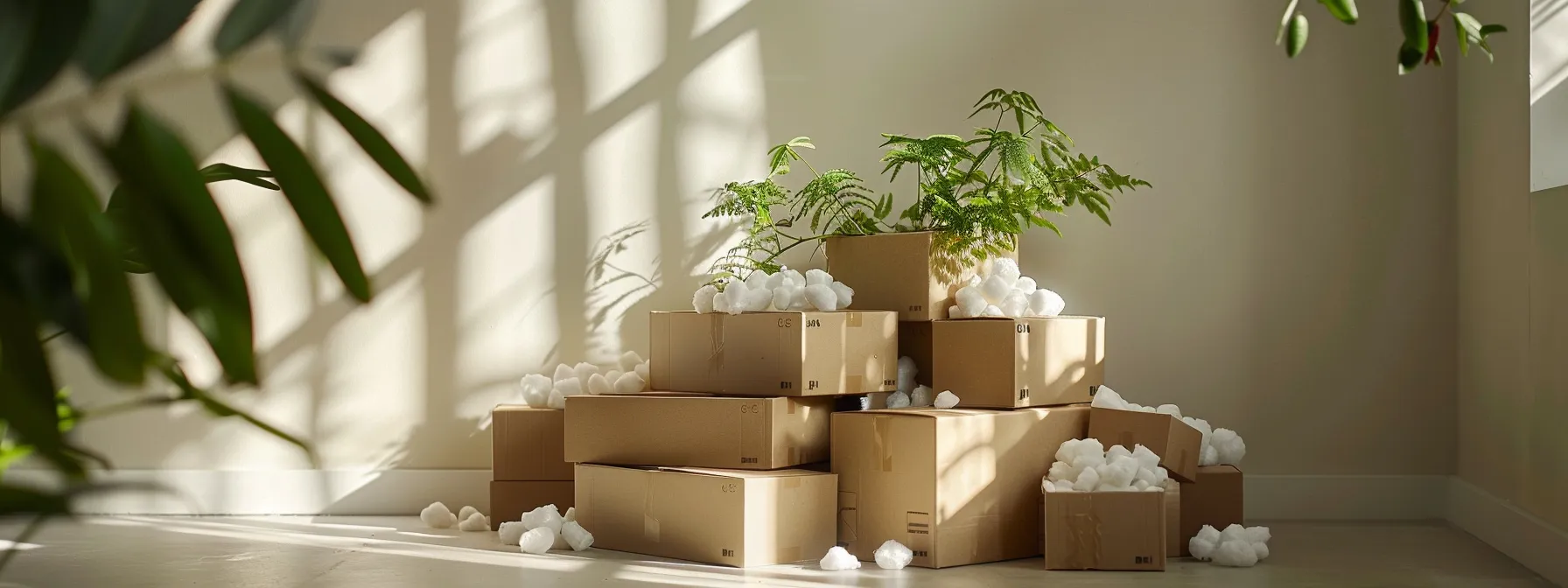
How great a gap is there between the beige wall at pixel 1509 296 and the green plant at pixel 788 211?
167cm

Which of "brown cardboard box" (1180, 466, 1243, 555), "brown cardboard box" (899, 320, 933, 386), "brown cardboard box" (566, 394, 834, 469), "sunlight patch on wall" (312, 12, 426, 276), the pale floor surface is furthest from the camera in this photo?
"sunlight patch on wall" (312, 12, 426, 276)

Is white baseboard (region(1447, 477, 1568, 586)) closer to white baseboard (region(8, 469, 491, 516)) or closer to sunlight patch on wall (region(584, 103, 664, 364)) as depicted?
sunlight patch on wall (region(584, 103, 664, 364))

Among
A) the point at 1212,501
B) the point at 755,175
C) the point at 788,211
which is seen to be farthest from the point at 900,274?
the point at 1212,501

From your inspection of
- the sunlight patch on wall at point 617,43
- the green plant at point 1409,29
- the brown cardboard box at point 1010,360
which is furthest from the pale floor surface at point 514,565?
the green plant at point 1409,29

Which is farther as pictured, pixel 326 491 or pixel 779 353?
pixel 326 491

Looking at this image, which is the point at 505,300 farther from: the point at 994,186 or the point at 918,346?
the point at 994,186

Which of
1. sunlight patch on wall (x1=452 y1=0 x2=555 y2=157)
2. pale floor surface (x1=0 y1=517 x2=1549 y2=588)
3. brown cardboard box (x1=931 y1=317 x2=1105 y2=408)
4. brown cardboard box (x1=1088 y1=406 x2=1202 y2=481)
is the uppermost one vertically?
sunlight patch on wall (x1=452 y1=0 x2=555 y2=157)

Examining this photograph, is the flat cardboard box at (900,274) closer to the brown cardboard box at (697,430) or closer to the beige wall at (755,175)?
the brown cardboard box at (697,430)

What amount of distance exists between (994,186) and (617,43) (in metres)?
1.34

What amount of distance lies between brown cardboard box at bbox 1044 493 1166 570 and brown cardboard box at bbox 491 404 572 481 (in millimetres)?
1400

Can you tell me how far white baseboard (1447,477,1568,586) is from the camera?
8.92 feet

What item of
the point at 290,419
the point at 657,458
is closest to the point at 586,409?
the point at 657,458

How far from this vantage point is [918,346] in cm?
324

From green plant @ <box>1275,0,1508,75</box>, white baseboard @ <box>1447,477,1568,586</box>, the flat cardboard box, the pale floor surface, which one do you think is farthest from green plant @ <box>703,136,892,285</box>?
green plant @ <box>1275,0,1508,75</box>
